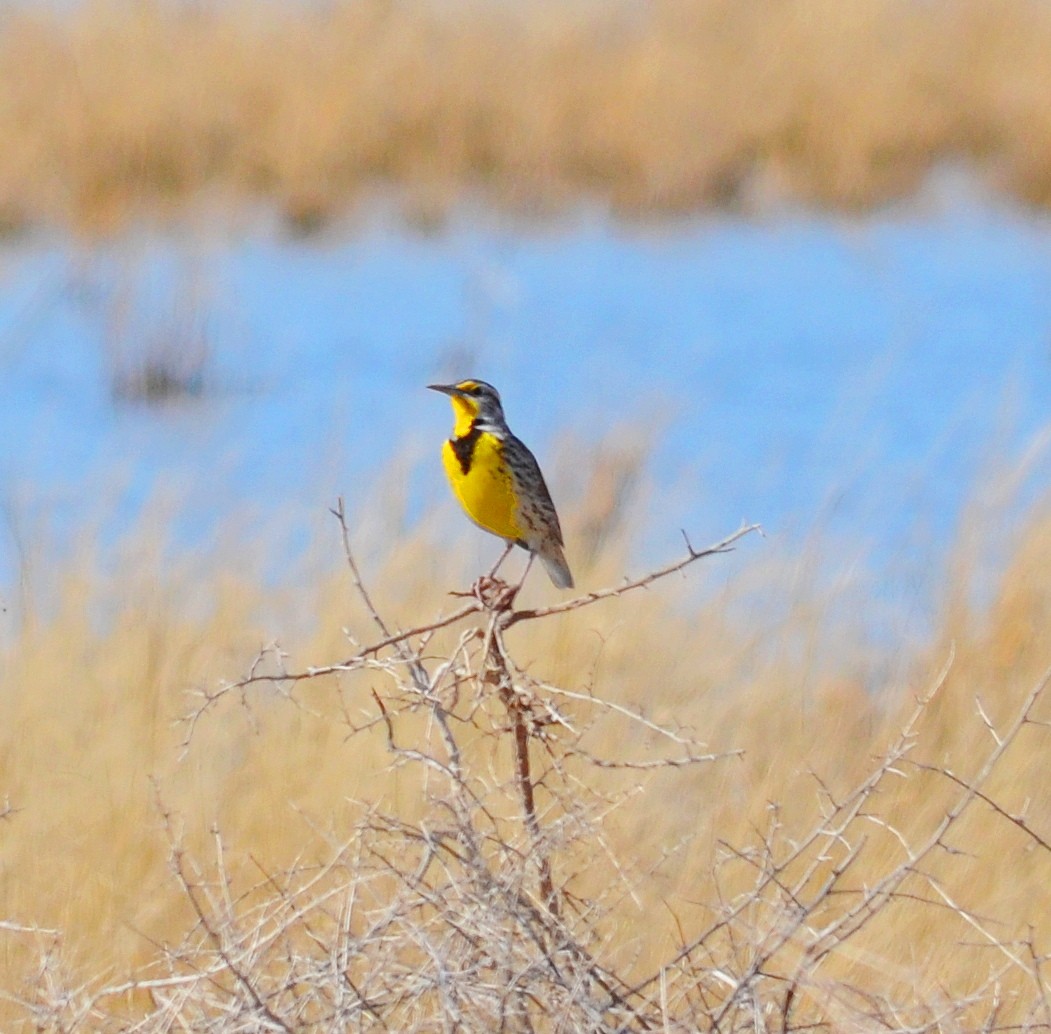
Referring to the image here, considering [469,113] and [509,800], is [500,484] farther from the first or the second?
[469,113]

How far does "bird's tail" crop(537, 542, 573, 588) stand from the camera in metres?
2.98

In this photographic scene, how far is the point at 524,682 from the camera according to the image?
198cm

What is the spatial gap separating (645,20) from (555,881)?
10.4 meters

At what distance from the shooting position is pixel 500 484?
2834 millimetres

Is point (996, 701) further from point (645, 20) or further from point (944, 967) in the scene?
point (645, 20)

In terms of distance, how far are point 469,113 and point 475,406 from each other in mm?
7600

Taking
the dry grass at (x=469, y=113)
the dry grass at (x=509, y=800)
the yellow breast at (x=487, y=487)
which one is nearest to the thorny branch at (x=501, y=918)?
the dry grass at (x=509, y=800)

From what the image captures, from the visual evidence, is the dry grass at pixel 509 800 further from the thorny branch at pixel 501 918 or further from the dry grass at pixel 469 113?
the dry grass at pixel 469 113

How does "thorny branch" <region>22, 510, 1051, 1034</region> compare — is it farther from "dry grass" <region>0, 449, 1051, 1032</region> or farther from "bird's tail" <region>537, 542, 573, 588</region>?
"bird's tail" <region>537, 542, 573, 588</region>

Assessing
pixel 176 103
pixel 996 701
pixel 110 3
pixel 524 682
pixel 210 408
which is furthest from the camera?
pixel 110 3

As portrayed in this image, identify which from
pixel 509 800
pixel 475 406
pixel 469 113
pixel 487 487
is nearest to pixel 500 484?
pixel 487 487

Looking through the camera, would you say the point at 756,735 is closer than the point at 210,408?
Yes

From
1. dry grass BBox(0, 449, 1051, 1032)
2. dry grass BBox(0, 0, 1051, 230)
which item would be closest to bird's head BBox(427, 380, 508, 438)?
dry grass BBox(0, 449, 1051, 1032)

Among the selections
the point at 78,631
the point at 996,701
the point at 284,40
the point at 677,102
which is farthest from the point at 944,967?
the point at 284,40
